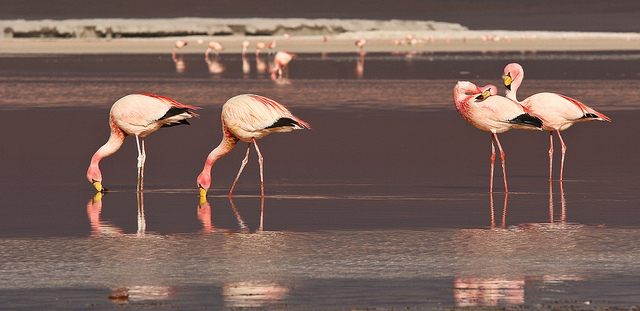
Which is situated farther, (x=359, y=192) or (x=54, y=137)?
(x=54, y=137)

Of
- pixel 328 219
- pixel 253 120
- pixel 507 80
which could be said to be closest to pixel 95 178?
pixel 253 120

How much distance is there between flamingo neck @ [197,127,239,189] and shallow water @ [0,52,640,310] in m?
0.24

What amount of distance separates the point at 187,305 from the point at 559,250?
9.94 ft

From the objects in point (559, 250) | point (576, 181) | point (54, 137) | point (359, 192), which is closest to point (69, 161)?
point (54, 137)

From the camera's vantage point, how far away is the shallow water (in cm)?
628

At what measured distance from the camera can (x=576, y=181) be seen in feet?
36.7

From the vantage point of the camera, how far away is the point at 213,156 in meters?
10.6

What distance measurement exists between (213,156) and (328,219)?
2151 millimetres

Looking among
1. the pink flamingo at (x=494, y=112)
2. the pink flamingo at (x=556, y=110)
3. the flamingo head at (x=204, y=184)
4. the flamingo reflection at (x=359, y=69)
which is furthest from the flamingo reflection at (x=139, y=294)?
the flamingo reflection at (x=359, y=69)

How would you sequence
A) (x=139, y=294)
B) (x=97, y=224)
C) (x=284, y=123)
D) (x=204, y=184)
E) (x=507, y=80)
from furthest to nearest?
(x=507, y=80), (x=284, y=123), (x=204, y=184), (x=97, y=224), (x=139, y=294)

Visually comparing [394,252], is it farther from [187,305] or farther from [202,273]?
[187,305]

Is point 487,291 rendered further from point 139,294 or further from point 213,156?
point 213,156

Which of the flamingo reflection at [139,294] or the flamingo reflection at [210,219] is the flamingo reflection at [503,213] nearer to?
the flamingo reflection at [210,219]

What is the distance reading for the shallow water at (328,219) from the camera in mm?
6277
